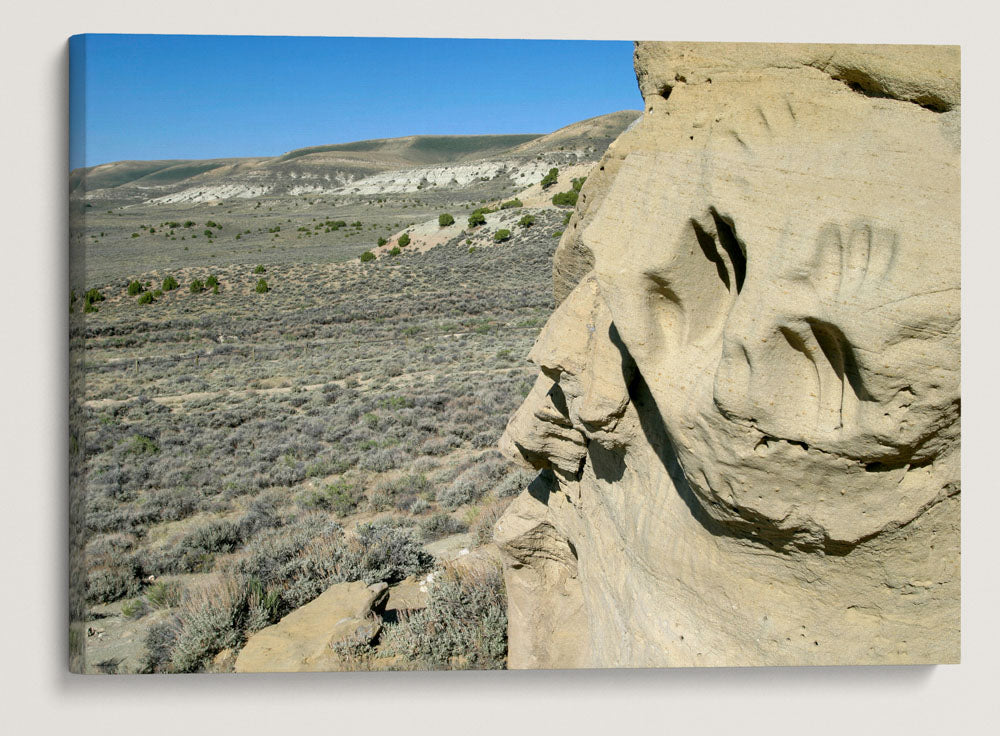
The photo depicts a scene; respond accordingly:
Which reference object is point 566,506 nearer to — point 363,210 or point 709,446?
point 709,446

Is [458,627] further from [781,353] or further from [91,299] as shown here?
[781,353]

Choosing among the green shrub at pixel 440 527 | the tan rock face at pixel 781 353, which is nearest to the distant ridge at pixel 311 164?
the tan rock face at pixel 781 353

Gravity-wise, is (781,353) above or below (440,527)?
above

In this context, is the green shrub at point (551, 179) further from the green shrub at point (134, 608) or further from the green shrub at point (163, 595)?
the green shrub at point (134, 608)

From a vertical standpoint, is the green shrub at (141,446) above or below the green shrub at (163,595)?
above

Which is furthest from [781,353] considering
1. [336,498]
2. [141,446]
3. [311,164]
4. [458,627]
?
[311,164]

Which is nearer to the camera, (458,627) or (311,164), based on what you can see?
(458,627)

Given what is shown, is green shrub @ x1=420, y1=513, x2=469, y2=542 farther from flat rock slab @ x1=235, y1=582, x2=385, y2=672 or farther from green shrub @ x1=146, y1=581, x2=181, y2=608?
green shrub @ x1=146, y1=581, x2=181, y2=608
